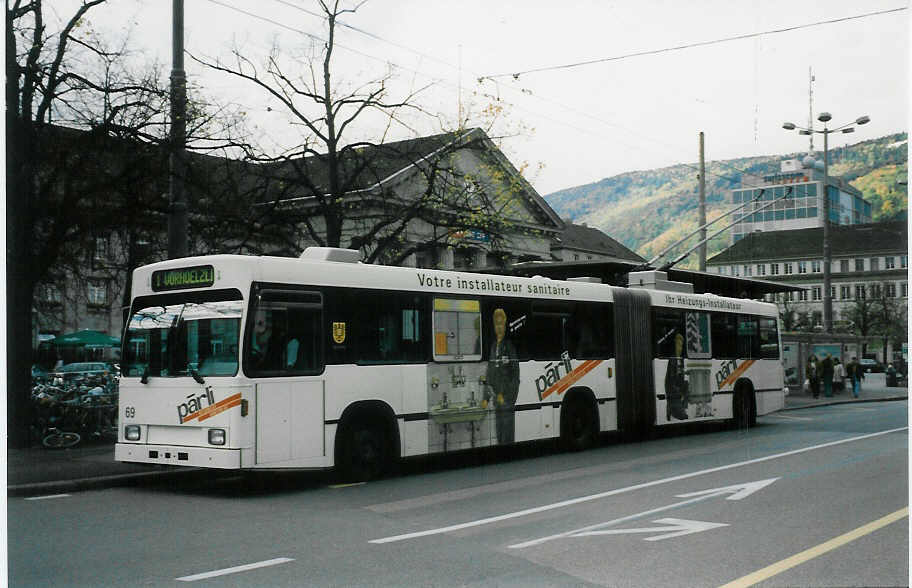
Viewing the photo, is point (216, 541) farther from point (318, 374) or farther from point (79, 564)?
point (318, 374)

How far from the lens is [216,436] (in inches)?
457

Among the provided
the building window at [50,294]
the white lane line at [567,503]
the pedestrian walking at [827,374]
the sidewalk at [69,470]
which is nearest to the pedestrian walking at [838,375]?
the pedestrian walking at [827,374]

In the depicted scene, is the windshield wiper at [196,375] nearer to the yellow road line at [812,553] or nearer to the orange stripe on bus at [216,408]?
the orange stripe on bus at [216,408]

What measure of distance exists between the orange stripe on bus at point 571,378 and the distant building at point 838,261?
4.37m

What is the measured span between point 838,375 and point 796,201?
19.6 m

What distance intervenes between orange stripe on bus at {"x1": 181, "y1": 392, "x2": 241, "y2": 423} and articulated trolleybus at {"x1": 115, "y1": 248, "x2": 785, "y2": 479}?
2cm

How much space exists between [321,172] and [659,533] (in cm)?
1650

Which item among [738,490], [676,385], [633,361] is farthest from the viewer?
[676,385]

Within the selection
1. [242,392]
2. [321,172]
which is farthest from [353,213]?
[242,392]

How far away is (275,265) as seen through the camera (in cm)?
1212

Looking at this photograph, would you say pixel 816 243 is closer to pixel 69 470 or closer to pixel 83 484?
pixel 83 484

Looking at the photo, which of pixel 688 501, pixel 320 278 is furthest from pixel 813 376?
pixel 320 278

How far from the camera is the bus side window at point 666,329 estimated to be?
19.6 m

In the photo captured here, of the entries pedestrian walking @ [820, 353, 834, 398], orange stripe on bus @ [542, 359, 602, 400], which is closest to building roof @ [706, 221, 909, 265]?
orange stripe on bus @ [542, 359, 602, 400]
